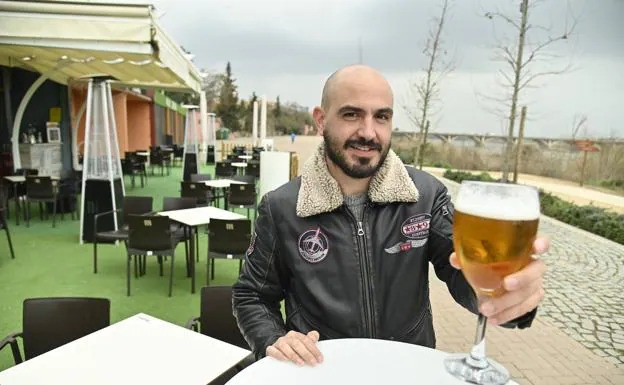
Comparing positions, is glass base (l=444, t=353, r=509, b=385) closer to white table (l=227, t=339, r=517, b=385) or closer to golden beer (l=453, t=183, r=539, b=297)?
white table (l=227, t=339, r=517, b=385)

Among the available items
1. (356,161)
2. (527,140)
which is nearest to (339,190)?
(356,161)

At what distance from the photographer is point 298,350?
900mm

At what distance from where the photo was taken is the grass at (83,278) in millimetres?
3914

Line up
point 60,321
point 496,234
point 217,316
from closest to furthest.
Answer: point 496,234, point 60,321, point 217,316

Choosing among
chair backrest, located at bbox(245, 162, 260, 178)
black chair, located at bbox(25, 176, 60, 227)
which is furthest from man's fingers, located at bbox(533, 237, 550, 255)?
chair backrest, located at bbox(245, 162, 260, 178)

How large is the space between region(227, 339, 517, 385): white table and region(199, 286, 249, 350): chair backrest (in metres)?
1.51

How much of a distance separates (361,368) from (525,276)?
0.40 metres

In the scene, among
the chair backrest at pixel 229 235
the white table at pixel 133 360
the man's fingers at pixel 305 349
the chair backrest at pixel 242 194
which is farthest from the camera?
the chair backrest at pixel 242 194

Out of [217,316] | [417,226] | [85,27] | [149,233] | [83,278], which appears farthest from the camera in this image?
[85,27]

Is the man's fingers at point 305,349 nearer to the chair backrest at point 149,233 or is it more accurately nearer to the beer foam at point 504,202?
the beer foam at point 504,202

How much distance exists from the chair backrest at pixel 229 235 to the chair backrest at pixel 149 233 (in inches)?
17.8

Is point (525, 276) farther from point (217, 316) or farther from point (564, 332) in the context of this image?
point (564, 332)

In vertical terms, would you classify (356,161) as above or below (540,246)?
above

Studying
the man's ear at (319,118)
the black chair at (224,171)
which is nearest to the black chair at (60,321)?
the man's ear at (319,118)
